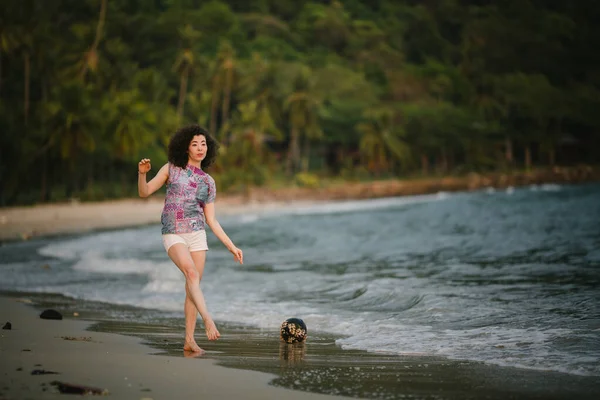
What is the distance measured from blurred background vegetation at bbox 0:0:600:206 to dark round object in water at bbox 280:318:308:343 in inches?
1265

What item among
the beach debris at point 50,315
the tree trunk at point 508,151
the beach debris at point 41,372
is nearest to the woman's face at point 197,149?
the beach debris at point 41,372

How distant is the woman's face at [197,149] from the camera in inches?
269

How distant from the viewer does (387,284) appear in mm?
11875

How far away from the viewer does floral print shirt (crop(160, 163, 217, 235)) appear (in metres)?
6.75

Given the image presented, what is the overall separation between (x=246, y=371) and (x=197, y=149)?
5.73ft

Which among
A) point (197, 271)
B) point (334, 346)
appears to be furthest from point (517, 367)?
point (197, 271)

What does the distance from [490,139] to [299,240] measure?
177 ft

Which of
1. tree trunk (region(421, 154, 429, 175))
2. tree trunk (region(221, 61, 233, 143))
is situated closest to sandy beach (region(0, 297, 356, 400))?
tree trunk (region(221, 61, 233, 143))

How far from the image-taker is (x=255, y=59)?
67.5m

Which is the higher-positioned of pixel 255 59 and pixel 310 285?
pixel 255 59

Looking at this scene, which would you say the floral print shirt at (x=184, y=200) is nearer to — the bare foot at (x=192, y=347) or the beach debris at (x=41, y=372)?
the bare foot at (x=192, y=347)

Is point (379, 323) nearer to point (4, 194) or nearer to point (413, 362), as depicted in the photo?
point (413, 362)

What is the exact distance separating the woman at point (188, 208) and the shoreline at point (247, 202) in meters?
15.6

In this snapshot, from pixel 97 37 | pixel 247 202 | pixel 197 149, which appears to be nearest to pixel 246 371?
pixel 197 149
